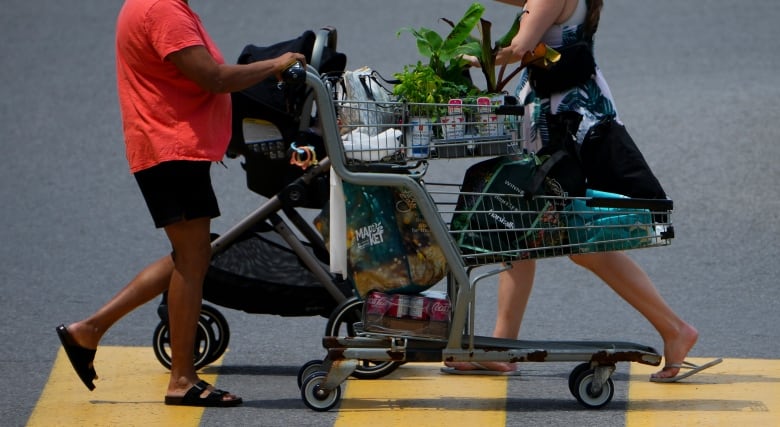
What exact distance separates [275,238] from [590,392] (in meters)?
1.60

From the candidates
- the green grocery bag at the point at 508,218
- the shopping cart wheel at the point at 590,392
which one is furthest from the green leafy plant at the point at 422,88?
A: the shopping cart wheel at the point at 590,392

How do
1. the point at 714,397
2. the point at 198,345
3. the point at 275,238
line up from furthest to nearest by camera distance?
the point at 275,238, the point at 198,345, the point at 714,397

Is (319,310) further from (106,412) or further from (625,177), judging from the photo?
(625,177)

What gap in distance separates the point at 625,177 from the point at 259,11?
25.9 feet

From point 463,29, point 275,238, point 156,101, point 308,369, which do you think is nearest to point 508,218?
point 463,29

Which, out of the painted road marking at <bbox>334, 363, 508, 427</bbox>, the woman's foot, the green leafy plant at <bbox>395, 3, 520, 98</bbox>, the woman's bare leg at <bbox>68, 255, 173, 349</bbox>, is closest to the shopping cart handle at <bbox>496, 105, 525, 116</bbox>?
the green leafy plant at <bbox>395, 3, 520, 98</bbox>

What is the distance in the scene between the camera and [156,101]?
566 cm

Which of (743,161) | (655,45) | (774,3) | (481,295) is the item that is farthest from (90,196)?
(774,3)

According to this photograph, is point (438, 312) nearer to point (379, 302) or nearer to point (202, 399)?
point (379, 302)

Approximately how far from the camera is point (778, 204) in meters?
8.92

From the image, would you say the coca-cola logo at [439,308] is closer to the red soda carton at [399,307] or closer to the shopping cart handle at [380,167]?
the red soda carton at [399,307]

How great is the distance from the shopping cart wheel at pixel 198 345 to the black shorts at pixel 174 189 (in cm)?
74

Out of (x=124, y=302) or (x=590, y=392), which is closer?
(x=590, y=392)

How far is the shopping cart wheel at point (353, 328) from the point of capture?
614cm
